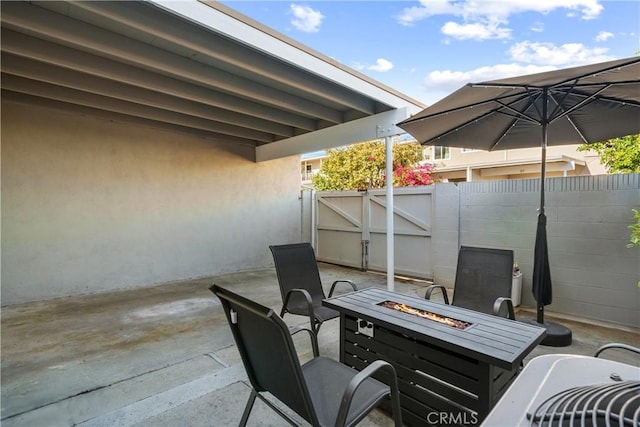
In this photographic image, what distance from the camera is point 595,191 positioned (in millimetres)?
3723

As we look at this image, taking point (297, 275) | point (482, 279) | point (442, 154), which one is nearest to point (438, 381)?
point (482, 279)

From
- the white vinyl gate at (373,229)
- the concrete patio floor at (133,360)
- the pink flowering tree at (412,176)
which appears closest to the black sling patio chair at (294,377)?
the concrete patio floor at (133,360)

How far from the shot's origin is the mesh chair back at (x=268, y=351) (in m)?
1.34

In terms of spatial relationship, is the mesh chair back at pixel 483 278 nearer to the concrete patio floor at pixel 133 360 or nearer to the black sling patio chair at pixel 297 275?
the concrete patio floor at pixel 133 360

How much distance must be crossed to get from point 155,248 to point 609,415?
6.43m

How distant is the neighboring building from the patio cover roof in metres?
4.03

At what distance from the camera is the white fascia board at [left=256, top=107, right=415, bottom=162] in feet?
15.5

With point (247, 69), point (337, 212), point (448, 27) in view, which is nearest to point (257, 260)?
point (337, 212)

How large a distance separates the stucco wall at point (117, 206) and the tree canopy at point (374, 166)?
12.7 feet

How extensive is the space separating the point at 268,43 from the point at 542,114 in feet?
9.18

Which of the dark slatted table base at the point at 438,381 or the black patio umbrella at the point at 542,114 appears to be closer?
the dark slatted table base at the point at 438,381

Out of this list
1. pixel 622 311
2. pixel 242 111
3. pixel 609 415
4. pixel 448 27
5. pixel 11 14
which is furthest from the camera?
pixel 448 27

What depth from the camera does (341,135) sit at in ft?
17.9

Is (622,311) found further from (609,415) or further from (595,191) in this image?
(609,415)
